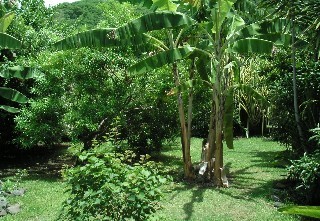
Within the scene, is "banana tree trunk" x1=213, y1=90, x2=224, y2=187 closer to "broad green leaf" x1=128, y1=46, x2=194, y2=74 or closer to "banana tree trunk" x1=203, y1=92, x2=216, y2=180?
"banana tree trunk" x1=203, y1=92, x2=216, y2=180

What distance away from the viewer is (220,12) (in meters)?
8.41

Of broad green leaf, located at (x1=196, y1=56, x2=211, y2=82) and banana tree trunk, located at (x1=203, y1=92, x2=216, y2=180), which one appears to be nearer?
broad green leaf, located at (x1=196, y1=56, x2=211, y2=82)

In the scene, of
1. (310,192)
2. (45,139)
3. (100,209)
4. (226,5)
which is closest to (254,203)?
(310,192)

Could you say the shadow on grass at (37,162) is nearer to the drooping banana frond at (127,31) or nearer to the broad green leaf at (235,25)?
the drooping banana frond at (127,31)

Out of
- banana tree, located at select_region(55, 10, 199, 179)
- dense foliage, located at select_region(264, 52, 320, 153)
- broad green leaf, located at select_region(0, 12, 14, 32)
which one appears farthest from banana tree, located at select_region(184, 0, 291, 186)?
broad green leaf, located at select_region(0, 12, 14, 32)

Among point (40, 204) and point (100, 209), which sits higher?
point (100, 209)

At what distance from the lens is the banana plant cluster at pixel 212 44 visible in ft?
27.1

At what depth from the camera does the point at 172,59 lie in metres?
8.58

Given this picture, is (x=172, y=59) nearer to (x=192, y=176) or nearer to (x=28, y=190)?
(x=192, y=176)

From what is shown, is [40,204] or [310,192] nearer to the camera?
[310,192]

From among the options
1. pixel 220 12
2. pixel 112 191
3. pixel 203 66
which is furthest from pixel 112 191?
pixel 203 66

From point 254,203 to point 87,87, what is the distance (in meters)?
5.28

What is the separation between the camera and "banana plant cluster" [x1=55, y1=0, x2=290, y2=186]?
8266 mm

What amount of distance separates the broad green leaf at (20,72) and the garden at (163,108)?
24 millimetres
